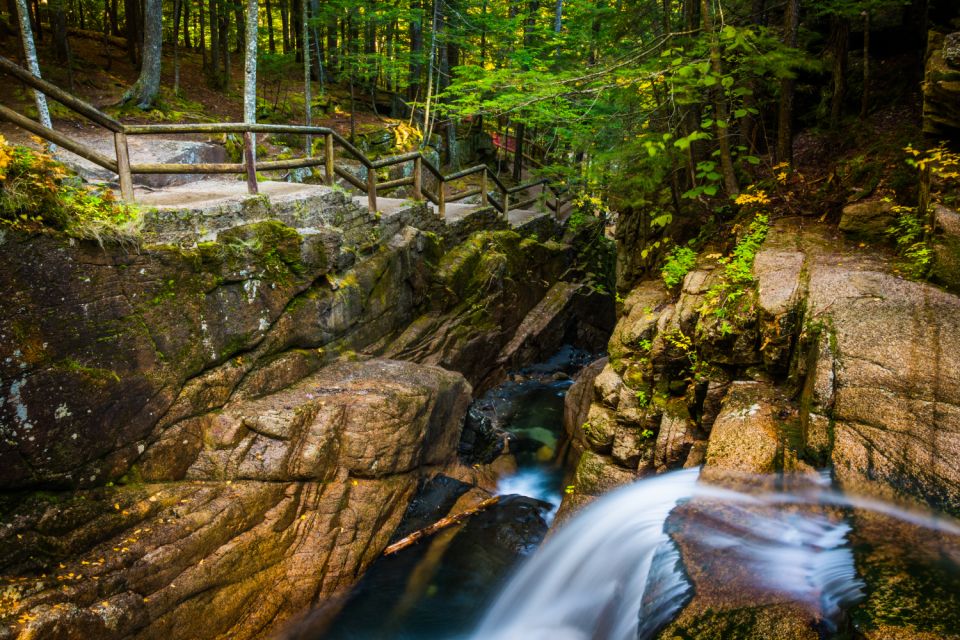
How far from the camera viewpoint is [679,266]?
830 centimetres

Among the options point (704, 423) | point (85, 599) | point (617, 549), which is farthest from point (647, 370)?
point (85, 599)

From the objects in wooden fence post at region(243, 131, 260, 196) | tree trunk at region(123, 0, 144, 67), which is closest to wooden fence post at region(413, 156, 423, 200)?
wooden fence post at region(243, 131, 260, 196)

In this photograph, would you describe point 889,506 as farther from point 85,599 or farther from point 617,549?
point 85,599

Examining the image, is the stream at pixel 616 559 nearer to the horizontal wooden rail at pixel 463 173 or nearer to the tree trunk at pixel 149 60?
the horizontal wooden rail at pixel 463 173

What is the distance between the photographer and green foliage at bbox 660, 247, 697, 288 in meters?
8.17

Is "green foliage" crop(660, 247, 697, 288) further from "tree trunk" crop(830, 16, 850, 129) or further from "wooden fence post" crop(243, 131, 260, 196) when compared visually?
"wooden fence post" crop(243, 131, 260, 196)

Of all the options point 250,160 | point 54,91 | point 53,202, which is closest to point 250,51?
point 250,160

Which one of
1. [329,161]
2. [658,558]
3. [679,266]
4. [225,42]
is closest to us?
[658,558]

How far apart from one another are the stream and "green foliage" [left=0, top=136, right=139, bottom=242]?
4.90m

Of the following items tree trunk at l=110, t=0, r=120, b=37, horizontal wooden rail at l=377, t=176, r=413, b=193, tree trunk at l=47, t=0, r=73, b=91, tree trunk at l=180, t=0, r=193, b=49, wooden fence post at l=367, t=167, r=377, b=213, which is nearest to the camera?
wooden fence post at l=367, t=167, r=377, b=213

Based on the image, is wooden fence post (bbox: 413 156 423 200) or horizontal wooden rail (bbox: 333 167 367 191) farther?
wooden fence post (bbox: 413 156 423 200)

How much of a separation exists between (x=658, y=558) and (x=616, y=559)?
0.76 meters

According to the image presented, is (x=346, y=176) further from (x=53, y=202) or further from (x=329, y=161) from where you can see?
(x=53, y=202)

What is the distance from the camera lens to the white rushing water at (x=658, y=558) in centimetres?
359
